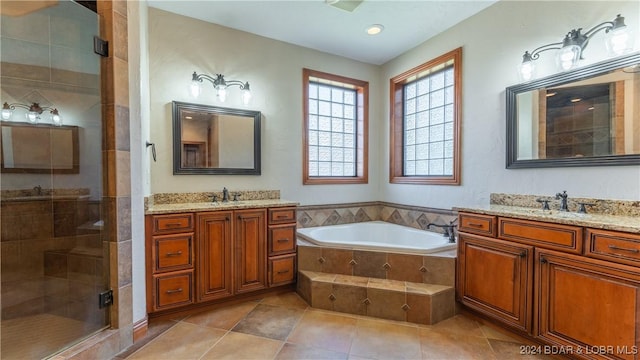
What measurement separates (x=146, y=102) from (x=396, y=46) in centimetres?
276

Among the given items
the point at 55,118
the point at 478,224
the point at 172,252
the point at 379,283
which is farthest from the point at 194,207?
the point at 478,224

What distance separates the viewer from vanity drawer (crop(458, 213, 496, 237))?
2090 mm

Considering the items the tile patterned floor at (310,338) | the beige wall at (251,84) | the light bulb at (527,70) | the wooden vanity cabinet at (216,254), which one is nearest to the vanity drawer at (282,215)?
the wooden vanity cabinet at (216,254)

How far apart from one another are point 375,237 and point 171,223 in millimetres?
2314

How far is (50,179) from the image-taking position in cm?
179

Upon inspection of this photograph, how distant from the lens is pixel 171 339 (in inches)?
77.3

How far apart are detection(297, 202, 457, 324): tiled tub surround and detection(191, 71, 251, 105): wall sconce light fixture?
66.9 inches

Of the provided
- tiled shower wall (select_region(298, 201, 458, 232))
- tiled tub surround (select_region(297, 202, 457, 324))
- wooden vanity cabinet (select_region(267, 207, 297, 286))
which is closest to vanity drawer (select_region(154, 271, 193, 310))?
wooden vanity cabinet (select_region(267, 207, 297, 286))

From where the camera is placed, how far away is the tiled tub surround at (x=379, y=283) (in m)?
2.20

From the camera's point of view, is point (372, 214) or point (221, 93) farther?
point (372, 214)

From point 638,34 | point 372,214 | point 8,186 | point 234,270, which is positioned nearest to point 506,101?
point 638,34

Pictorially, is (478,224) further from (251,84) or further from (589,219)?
(251,84)

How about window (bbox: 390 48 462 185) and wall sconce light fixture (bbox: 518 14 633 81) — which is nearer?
wall sconce light fixture (bbox: 518 14 633 81)

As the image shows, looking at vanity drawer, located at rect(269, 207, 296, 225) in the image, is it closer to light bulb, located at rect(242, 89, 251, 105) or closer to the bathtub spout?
light bulb, located at rect(242, 89, 251, 105)
